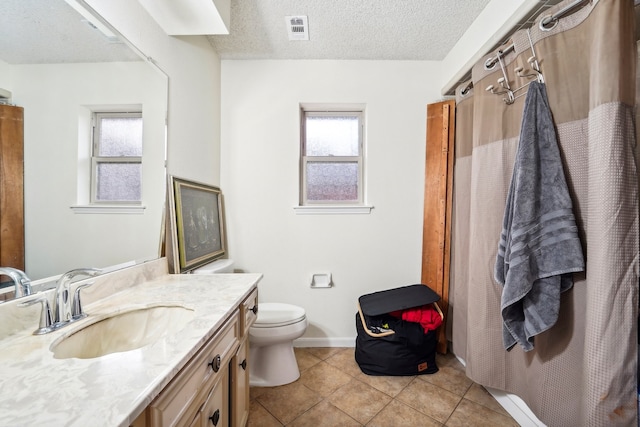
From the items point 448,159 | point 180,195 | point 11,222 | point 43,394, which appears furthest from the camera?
point 448,159

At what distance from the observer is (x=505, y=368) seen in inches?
50.0

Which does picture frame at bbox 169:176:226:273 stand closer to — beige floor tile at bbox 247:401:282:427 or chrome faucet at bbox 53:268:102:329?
chrome faucet at bbox 53:268:102:329

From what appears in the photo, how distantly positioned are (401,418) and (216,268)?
143cm

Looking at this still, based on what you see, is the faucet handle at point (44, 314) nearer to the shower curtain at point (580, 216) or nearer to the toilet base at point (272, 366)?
the toilet base at point (272, 366)

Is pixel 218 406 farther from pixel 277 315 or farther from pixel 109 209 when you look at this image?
pixel 109 209

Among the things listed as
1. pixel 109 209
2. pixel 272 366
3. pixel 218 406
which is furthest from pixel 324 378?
pixel 109 209

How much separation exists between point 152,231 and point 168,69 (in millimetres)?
951

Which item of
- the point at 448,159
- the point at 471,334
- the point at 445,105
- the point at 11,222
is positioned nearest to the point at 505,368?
the point at 471,334

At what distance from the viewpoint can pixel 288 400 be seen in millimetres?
1466

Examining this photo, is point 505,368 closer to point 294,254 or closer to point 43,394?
point 294,254

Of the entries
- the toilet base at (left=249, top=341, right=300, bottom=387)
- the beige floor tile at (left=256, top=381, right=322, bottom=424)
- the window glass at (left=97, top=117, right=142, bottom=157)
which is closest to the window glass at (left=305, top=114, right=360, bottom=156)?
the window glass at (left=97, top=117, right=142, bottom=157)

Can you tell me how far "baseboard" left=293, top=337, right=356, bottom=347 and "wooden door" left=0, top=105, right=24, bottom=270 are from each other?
1.76 meters

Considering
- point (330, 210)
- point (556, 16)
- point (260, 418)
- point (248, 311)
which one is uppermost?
point (556, 16)

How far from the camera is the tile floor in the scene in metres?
1.33
